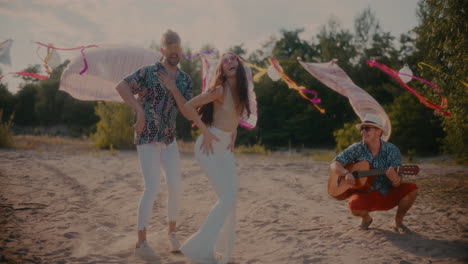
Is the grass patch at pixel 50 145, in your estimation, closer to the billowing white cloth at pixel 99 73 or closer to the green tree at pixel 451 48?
the billowing white cloth at pixel 99 73

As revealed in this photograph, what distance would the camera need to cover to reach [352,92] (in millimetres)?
5098

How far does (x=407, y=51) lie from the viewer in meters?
29.1

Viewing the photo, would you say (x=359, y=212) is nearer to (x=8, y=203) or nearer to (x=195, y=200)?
(x=195, y=200)

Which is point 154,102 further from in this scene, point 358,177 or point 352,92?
point 352,92

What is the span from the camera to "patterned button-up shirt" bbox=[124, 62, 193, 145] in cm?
340

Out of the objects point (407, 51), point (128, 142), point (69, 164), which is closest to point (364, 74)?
point (407, 51)

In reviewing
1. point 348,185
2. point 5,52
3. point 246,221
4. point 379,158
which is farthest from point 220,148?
point 5,52

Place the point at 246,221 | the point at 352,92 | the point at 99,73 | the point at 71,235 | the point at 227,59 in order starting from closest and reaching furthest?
the point at 227,59 < the point at 71,235 < the point at 246,221 < the point at 352,92 < the point at 99,73

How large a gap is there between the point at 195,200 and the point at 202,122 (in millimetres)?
3142

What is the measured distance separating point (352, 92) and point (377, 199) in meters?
1.88

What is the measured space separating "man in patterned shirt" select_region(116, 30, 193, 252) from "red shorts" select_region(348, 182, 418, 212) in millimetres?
1855

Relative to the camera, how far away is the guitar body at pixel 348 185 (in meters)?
3.71

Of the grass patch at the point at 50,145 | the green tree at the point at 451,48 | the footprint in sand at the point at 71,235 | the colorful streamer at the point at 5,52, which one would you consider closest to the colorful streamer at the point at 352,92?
the green tree at the point at 451,48

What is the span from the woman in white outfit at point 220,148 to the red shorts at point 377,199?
1.39 m
